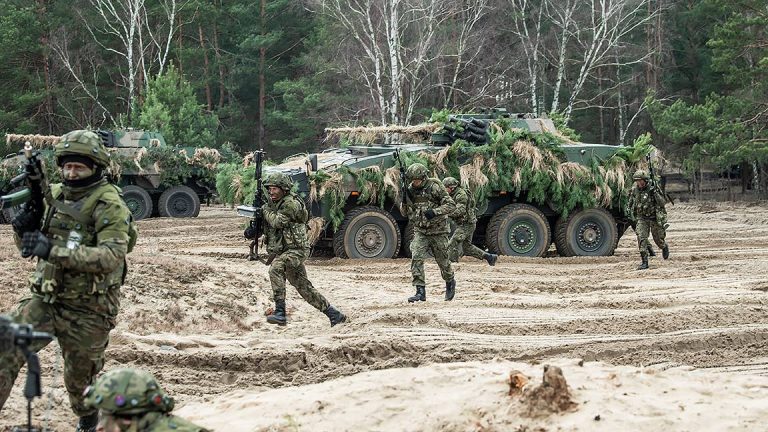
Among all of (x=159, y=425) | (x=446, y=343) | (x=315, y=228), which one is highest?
(x=315, y=228)

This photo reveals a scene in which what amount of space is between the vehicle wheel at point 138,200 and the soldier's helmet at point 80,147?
17781 mm

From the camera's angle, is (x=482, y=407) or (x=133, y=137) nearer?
(x=482, y=407)

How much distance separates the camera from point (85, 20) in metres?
34.4

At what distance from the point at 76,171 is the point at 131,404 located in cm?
177

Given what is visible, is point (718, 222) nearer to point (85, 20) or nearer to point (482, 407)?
point (482, 407)

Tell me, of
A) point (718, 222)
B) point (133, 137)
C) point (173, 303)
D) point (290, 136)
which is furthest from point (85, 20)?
point (173, 303)

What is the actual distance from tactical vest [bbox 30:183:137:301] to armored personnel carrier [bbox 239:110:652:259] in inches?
359

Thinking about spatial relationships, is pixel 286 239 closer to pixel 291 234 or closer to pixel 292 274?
pixel 291 234

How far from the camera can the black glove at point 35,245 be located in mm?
5180

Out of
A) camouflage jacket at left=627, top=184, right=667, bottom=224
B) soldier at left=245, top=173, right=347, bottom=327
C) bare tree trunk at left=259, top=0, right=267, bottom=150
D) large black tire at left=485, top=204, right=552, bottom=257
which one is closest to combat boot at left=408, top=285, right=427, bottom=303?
soldier at left=245, top=173, right=347, bottom=327

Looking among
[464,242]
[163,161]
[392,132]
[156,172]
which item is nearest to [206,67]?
[163,161]

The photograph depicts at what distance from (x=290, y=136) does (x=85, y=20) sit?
308 inches

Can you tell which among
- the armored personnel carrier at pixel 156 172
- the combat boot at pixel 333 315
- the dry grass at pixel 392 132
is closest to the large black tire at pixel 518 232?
the dry grass at pixel 392 132

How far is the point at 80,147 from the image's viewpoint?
18.1 feet
